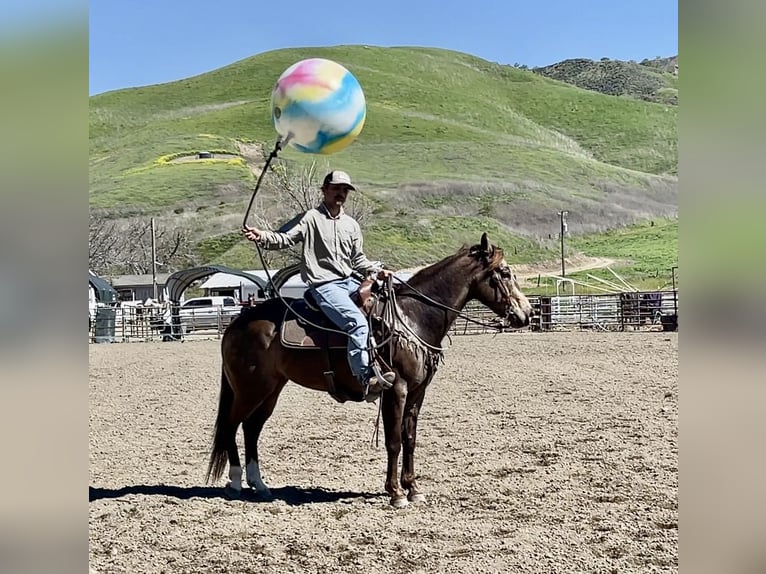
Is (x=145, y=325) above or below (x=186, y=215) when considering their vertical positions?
below

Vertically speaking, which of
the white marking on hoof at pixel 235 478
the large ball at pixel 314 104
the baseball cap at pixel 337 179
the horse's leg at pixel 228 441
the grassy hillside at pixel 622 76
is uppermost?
the grassy hillside at pixel 622 76

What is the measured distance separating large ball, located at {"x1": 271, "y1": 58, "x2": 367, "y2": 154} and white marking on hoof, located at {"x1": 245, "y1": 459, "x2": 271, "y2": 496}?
2713mm

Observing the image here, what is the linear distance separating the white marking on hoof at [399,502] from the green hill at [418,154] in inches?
1788

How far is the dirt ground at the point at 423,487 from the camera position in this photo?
14.9 ft

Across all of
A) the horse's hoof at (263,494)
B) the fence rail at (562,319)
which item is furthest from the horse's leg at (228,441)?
the fence rail at (562,319)

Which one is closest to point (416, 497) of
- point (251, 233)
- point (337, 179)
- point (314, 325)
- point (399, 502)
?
point (399, 502)

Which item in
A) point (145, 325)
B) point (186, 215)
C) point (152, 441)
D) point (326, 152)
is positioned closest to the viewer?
point (326, 152)

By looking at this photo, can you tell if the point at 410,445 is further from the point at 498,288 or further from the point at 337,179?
the point at 337,179

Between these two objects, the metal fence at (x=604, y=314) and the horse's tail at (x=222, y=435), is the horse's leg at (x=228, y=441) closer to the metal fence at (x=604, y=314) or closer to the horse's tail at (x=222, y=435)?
the horse's tail at (x=222, y=435)

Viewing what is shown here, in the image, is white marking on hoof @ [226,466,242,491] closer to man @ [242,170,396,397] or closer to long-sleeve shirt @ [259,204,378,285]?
man @ [242,170,396,397]
